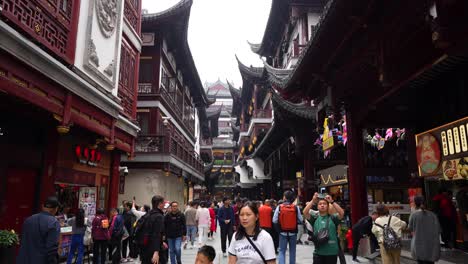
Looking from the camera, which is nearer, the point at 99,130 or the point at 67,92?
the point at 67,92

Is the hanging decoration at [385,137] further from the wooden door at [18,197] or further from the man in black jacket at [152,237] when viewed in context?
the wooden door at [18,197]

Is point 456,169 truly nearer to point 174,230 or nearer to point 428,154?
point 428,154

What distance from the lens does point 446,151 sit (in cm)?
648

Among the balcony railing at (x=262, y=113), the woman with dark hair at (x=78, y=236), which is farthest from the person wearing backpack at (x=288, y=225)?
the balcony railing at (x=262, y=113)

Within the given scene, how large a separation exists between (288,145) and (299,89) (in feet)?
28.7

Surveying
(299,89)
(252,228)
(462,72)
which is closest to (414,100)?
(462,72)

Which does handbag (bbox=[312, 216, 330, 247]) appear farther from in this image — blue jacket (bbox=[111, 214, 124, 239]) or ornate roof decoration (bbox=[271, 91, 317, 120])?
ornate roof decoration (bbox=[271, 91, 317, 120])

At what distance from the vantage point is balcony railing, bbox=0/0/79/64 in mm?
6039

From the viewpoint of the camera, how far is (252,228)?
135 inches

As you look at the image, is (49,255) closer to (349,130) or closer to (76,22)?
(76,22)

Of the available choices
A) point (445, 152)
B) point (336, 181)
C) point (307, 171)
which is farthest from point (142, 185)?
point (445, 152)

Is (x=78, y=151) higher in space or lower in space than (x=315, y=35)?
lower

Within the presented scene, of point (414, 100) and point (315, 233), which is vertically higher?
point (414, 100)

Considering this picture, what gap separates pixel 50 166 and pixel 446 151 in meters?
8.17
